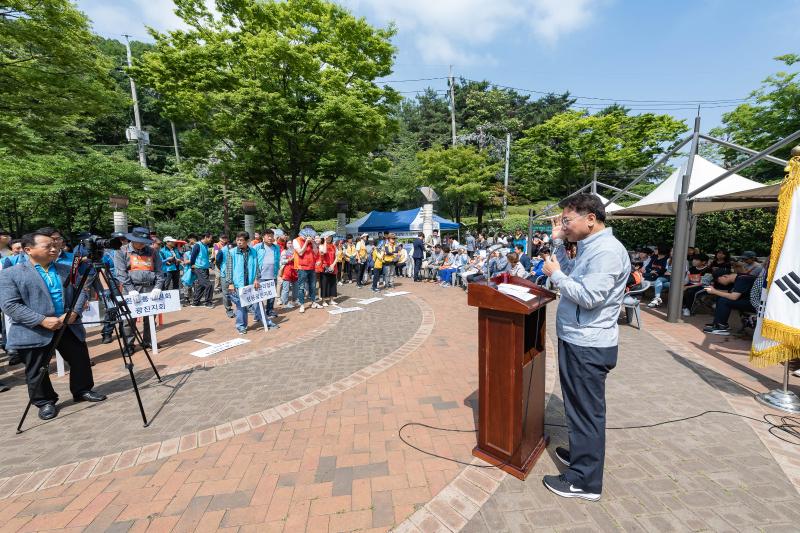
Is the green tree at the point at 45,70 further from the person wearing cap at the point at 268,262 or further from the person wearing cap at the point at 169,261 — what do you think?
the person wearing cap at the point at 268,262

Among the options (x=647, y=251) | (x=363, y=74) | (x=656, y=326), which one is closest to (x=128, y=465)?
(x=656, y=326)

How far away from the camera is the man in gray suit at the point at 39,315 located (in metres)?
3.65

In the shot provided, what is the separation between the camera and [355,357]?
5.59m

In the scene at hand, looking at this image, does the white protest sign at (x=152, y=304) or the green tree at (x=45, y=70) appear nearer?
the white protest sign at (x=152, y=304)

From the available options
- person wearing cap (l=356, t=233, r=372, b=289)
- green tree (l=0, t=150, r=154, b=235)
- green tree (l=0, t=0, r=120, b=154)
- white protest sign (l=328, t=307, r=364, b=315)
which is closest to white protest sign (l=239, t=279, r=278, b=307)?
white protest sign (l=328, t=307, r=364, b=315)

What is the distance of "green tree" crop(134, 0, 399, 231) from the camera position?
1362cm

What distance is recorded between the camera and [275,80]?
1398 cm

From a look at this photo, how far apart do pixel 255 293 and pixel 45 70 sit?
309 inches

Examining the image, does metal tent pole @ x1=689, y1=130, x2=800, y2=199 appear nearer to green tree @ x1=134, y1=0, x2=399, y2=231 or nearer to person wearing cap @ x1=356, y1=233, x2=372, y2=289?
person wearing cap @ x1=356, y1=233, x2=372, y2=289

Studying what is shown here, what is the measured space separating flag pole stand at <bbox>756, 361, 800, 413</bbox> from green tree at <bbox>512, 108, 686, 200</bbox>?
77.1 feet

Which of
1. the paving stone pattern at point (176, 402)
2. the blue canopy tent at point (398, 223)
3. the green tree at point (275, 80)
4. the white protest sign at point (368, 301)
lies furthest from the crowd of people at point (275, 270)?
the blue canopy tent at point (398, 223)

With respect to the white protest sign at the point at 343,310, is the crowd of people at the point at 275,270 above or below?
above

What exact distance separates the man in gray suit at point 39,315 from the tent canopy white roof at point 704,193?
10.3m

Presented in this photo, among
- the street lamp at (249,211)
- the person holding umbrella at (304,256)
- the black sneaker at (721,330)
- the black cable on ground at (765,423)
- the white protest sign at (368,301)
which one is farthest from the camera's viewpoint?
the street lamp at (249,211)
